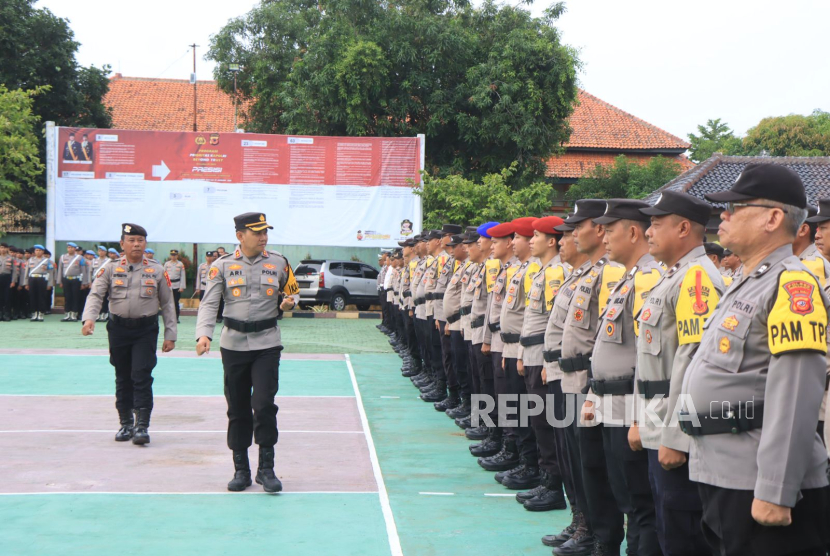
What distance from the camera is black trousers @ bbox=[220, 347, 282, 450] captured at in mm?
6855

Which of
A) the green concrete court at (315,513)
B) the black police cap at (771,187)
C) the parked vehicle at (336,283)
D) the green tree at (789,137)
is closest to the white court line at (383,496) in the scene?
the green concrete court at (315,513)

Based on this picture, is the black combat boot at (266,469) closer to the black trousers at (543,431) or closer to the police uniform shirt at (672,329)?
the black trousers at (543,431)

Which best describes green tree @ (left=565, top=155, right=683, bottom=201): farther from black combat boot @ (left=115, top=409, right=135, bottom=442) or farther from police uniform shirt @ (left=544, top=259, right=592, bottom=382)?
police uniform shirt @ (left=544, top=259, right=592, bottom=382)

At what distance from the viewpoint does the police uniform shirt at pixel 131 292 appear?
28.5ft

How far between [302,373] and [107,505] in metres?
7.64

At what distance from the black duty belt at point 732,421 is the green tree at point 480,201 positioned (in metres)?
16.5

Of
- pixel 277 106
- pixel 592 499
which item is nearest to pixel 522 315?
pixel 592 499

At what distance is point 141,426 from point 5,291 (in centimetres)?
1679

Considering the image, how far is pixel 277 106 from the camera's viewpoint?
3331 cm

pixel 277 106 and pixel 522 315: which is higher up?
pixel 277 106

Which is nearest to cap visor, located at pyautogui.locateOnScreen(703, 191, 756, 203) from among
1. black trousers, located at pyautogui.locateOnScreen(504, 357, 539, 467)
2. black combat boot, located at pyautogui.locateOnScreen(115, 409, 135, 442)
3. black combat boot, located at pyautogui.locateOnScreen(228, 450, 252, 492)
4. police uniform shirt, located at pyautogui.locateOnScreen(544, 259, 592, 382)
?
police uniform shirt, located at pyautogui.locateOnScreen(544, 259, 592, 382)

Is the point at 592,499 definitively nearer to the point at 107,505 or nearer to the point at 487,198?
the point at 107,505

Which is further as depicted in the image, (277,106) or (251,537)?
(277,106)

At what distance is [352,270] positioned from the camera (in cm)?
2939
